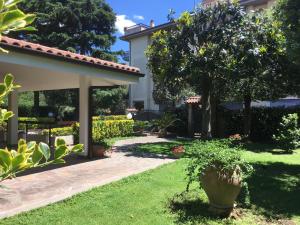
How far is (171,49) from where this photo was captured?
52.7 feet

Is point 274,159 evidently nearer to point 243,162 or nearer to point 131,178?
point 131,178

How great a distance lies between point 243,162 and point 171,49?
10433mm

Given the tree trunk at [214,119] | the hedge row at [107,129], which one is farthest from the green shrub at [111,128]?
the tree trunk at [214,119]

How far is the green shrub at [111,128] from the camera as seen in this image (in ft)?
62.2

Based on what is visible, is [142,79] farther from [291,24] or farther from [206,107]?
[291,24]

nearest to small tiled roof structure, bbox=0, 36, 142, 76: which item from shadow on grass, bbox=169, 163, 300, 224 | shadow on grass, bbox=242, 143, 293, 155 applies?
shadow on grass, bbox=169, 163, 300, 224

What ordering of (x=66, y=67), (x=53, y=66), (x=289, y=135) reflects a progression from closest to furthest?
(x=53, y=66) → (x=66, y=67) → (x=289, y=135)

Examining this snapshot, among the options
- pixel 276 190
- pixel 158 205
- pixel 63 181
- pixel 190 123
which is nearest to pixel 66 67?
pixel 63 181

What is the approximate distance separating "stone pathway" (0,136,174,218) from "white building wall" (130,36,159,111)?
25.6m

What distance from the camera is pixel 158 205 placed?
6.68 meters

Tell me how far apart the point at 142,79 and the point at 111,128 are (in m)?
18.6

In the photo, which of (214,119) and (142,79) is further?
(142,79)

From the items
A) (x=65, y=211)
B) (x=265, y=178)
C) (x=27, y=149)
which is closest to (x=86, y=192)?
(x=65, y=211)

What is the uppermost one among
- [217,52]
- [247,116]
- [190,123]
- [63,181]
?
[217,52]
